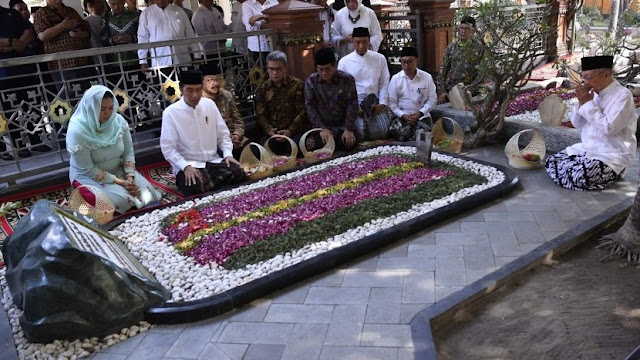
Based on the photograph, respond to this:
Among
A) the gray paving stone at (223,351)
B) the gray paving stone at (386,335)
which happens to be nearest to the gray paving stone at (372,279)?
the gray paving stone at (386,335)

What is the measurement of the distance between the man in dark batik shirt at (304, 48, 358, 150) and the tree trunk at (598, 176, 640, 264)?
3.03 m

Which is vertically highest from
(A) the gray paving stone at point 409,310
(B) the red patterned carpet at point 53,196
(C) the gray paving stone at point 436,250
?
(B) the red patterned carpet at point 53,196

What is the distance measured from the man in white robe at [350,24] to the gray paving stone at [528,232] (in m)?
4.22

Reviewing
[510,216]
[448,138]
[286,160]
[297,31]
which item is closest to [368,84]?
[297,31]

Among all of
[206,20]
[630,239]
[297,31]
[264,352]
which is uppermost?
[206,20]

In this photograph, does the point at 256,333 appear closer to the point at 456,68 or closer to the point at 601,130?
the point at 601,130

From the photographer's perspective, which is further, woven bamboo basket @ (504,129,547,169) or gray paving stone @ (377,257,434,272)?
woven bamboo basket @ (504,129,547,169)

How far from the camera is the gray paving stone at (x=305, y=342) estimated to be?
266cm

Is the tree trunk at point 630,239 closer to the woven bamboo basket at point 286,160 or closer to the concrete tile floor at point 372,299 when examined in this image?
the concrete tile floor at point 372,299

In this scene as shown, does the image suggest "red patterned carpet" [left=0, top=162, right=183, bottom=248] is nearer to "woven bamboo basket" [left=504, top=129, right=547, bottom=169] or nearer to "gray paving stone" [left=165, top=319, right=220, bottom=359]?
"gray paving stone" [left=165, top=319, right=220, bottom=359]

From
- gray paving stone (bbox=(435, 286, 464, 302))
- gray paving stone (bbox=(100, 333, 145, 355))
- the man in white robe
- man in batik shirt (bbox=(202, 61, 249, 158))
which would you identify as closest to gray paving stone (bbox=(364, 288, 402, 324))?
gray paving stone (bbox=(435, 286, 464, 302))

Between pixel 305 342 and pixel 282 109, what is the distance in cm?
369

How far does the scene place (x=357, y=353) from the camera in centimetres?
263

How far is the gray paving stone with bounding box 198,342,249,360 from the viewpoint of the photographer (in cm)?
271
